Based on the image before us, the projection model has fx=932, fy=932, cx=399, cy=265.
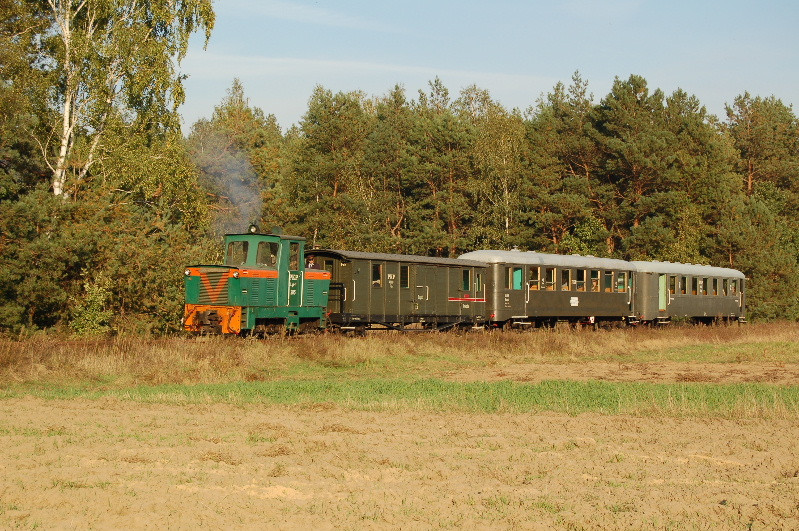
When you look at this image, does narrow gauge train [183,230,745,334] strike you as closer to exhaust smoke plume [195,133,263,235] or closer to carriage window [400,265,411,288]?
carriage window [400,265,411,288]

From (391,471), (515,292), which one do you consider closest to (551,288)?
(515,292)

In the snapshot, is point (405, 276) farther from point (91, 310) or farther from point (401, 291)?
point (91, 310)

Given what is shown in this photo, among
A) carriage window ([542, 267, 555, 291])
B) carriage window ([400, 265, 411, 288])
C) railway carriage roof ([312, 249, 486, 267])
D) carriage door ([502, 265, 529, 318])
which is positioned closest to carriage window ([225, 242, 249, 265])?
railway carriage roof ([312, 249, 486, 267])

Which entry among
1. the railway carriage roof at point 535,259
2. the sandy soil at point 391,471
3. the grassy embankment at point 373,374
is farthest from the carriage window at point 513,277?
the sandy soil at point 391,471

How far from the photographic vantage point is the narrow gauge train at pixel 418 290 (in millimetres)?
26562

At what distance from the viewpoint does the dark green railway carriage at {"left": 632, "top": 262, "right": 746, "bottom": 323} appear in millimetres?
41250

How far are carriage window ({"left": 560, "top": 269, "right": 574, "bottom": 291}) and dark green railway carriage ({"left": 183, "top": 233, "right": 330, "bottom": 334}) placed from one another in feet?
37.8

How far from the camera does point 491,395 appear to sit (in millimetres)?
17547

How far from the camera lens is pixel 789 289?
185 feet

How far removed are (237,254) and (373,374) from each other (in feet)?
22.4

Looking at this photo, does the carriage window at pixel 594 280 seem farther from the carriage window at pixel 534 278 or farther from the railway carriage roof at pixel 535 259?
the carriage window at pixel 534 278

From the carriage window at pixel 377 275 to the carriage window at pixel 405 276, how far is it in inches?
40.0

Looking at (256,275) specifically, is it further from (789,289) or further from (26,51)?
(789,289)

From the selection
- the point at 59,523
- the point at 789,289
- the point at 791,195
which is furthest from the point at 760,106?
the point at 59,523
